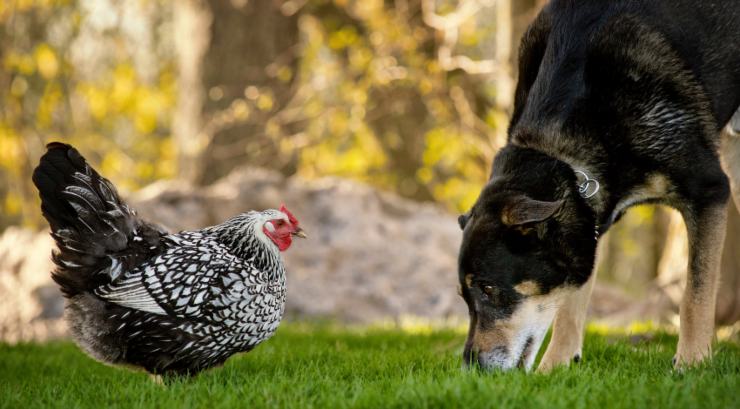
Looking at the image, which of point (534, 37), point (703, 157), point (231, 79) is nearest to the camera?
point (703, 157)

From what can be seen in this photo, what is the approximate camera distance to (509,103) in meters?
9.90

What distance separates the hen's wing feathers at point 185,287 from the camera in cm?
476

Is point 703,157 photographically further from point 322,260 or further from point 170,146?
point 170,146

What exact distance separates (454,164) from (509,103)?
447 centimetres

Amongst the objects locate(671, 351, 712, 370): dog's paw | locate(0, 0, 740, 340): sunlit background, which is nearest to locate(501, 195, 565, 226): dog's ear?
locate(671, 351, 712, 370): dog's paw

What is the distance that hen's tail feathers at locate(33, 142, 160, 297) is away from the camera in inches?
190

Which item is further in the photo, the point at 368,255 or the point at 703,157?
the point at 368,255

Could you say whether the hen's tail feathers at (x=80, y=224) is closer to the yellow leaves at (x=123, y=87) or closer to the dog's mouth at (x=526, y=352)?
the dog's mouth at (x=526, y=352)

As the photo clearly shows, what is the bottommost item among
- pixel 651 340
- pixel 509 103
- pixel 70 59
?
pixel 651 340

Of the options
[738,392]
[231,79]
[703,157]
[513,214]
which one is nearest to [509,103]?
[231,79]

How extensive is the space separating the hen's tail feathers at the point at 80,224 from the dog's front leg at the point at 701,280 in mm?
3553

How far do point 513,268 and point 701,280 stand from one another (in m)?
1.30

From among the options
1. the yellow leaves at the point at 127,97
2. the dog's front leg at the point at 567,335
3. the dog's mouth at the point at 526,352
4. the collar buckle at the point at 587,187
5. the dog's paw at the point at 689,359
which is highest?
the yellow leaves at the point at 127,97

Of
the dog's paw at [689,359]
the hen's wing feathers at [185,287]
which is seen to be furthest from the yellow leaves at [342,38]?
the dog's paw at [689,359]
